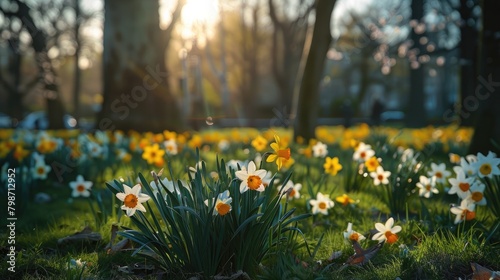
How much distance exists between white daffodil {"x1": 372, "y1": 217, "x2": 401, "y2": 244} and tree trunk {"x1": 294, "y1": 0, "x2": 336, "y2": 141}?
5761 mm

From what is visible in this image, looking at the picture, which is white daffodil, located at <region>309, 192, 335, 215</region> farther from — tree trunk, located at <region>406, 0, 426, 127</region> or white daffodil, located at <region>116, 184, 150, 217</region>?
tree trunk, located at <region>406, 0, 426, 127</region>

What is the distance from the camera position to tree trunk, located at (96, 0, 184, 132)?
9.55 metres

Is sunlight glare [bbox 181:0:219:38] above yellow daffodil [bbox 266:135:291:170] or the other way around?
above

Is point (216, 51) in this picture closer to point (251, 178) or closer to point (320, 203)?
point (320, 203)

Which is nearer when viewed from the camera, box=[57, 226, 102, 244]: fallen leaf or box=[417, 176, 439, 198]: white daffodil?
box=[57, 226, 102, 244]: fallen leaf

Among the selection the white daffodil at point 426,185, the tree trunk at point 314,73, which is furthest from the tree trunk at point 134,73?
the white daffodil at point 426,185

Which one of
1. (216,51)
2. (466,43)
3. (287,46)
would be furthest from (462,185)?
(216,51)

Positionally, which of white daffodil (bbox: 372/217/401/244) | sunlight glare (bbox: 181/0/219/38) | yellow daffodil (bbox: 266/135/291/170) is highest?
sunlight glare (bbox: 181/0/219/38)

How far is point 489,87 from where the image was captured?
5258 mm

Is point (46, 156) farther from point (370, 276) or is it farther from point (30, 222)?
point (370, 276)

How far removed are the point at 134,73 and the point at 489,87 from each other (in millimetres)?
6277

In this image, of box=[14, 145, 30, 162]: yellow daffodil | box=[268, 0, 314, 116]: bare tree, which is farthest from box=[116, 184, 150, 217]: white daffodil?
box=[268, 0, 314, 116]: bare tree

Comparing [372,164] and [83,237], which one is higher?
[372,164]

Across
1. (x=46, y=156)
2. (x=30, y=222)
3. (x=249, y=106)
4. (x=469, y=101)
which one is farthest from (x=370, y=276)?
(x=249, y=106)
